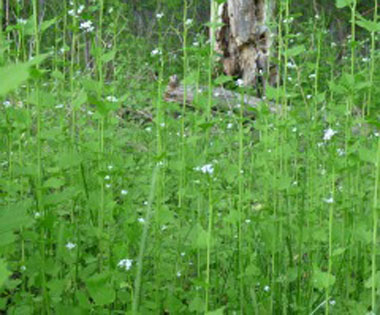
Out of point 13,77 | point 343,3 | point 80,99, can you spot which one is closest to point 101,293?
point 80,99

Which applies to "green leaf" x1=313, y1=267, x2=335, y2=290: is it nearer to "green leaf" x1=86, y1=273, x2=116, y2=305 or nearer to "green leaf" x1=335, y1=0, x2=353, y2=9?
"green leaf" x1=86, y1=273, x2=116, y2=305

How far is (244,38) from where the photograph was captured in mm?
6355

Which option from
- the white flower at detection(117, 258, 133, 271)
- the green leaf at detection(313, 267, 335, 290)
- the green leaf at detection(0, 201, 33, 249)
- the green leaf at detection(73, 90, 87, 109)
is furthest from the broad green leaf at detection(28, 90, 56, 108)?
the green leaf at detection(313, 267, 335, 290)

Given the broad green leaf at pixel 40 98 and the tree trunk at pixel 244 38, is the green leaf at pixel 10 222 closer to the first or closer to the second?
the broad green leaf at pixel 40 98

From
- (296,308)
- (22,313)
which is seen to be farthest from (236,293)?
(22,313)

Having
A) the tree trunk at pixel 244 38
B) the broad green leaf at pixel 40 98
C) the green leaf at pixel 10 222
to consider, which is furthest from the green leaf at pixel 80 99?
the tree trunk at pixel 244 38

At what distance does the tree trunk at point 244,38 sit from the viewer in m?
6.27

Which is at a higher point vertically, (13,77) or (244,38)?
(244,38)

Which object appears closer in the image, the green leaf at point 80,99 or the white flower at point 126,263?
the white flower at point 126,263

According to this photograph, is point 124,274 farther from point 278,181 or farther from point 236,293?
point 278,181

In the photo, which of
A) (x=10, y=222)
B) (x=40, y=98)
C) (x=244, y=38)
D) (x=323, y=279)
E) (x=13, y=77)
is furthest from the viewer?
(x=244, y=38)

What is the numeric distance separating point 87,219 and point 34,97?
1.90ft

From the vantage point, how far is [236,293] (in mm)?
1621

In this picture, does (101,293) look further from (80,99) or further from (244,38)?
(244,38)
